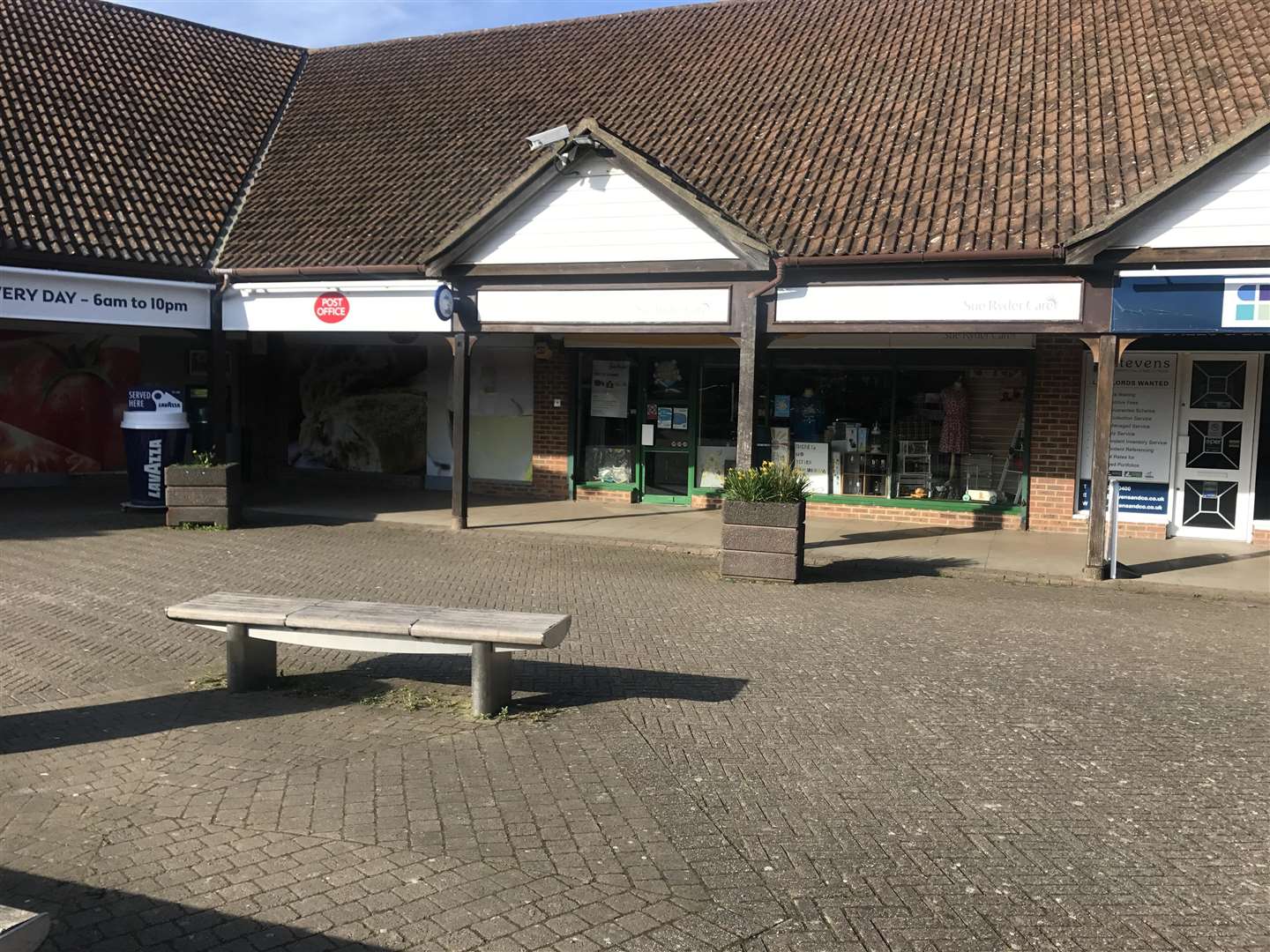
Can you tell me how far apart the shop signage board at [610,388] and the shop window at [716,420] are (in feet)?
4.04

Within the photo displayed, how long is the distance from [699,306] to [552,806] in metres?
8.48

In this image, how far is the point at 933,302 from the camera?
11.5 meters

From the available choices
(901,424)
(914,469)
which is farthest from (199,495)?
(914,469)

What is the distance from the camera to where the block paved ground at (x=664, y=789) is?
12.8 ft

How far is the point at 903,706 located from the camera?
254 inches

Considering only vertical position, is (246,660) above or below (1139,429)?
below

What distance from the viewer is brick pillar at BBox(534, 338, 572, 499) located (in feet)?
54.4

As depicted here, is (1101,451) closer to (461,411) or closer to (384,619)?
(461,411)

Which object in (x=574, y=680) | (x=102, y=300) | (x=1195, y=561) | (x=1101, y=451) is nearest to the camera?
(x=574, y=680)

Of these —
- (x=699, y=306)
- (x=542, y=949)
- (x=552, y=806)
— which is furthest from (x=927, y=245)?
(x=542, y=949)

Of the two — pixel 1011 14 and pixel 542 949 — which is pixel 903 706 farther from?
pixel 1011 14

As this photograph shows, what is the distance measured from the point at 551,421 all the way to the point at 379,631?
36.0 ft

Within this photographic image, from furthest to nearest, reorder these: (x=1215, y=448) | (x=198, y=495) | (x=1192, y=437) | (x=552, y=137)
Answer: (x=1192, y=437) → (x=1215, y=448) → (x=198, y=495) → (x=552, y=137)

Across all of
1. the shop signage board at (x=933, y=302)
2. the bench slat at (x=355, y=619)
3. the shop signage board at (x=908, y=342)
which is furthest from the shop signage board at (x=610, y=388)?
the bench slat at (x=355, y=619)
